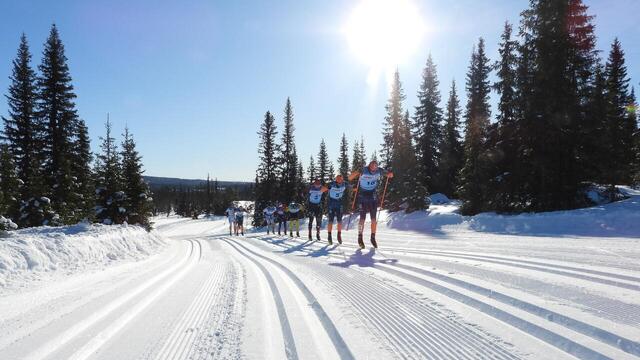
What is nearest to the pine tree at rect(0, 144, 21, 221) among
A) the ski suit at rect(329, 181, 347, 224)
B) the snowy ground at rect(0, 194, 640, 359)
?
the ski suit at rect(329, 181, 347, 224)

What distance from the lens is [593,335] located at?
7.99 feet

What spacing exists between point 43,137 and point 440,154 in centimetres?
3694

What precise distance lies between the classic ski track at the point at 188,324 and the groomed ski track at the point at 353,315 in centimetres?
1

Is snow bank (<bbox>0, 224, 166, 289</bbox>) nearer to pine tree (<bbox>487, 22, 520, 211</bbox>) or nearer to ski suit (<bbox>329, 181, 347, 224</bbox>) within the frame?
ski suit (<bbox>329, 181, 347, 224</bbox>)

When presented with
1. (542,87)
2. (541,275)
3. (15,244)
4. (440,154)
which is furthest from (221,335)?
(440,154)

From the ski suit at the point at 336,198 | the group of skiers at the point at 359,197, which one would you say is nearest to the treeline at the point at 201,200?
the group of skiers at the point at 359,197

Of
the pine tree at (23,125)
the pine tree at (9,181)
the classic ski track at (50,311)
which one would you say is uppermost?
the pine tree at (23,125)

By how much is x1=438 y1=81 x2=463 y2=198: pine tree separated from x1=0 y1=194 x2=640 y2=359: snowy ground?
35.8 m

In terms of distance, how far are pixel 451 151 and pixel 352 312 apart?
4112 cm

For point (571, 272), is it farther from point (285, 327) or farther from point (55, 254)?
point (55, 254)

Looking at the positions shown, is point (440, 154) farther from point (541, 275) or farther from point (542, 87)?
point (541, 275)

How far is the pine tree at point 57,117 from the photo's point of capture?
27.0m

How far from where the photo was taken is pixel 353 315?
10.7 ft

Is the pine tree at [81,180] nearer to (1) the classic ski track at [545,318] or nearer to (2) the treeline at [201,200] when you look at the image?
(1) the classic ski track at [545,318]
